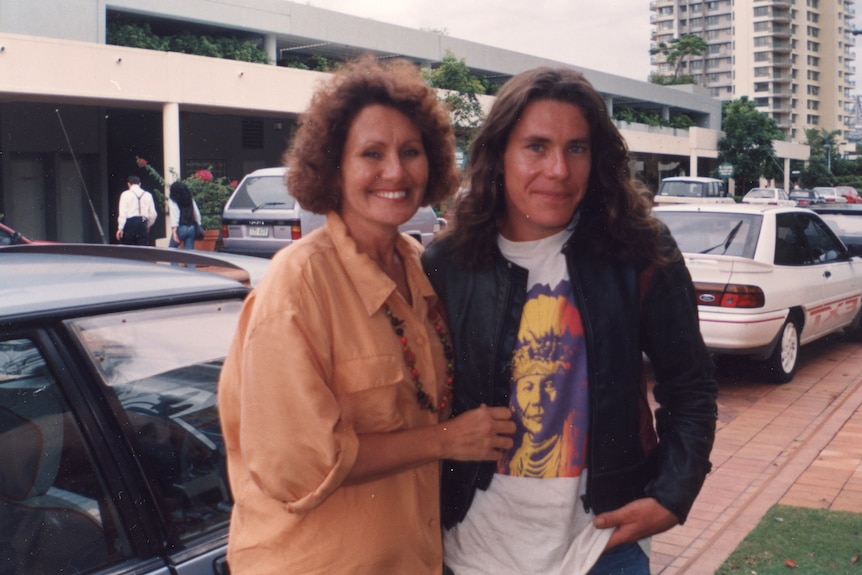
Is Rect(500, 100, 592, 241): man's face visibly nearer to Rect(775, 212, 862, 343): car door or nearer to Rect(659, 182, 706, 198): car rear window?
Rect(775, 212, 862, 343): car door

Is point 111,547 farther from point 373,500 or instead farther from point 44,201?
point 44,201

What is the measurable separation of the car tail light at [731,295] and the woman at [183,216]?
32.7 ft

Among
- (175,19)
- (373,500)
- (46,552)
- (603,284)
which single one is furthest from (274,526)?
(175,19)

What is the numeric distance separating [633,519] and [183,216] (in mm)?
14126

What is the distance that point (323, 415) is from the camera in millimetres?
1640

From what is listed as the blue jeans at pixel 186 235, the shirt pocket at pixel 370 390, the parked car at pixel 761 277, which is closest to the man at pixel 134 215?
the blue jeans at pixel 186 235

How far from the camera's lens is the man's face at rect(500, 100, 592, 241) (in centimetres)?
206

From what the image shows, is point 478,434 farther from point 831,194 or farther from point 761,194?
point 831,194

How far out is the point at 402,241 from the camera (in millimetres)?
2156

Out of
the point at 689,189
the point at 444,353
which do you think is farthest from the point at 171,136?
the point at 444,353

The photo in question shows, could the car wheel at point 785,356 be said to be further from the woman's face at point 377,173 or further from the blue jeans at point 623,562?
the woman's face at point 377,173

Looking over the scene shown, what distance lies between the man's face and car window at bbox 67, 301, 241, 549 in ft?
3.02

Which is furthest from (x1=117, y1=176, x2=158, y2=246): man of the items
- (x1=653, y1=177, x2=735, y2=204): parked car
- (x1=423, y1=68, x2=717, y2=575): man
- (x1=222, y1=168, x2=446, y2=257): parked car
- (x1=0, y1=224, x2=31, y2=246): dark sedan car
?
(x1=653, y1=177, x2=735, y2=204): parked car

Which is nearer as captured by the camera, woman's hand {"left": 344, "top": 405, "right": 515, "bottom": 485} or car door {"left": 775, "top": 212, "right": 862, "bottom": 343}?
woman's hand {"left": 344, "top": 405, "right": 515, "bottom": 485}
